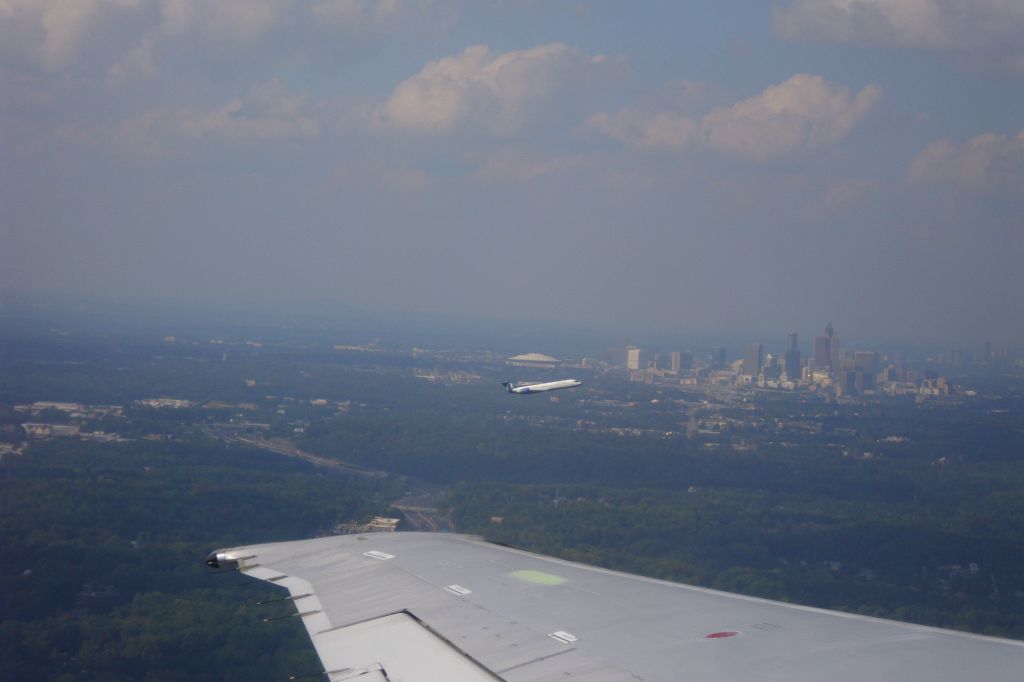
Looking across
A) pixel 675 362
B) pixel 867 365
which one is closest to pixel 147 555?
pixel 675 362

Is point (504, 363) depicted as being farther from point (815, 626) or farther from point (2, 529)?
point (815, 626)

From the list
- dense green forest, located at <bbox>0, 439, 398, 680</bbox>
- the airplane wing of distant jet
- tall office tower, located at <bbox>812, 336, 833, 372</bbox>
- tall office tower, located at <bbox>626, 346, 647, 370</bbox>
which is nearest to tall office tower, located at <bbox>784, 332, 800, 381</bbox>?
tall office tower, located at <bbox>812, 336, 833, 372</bbox>

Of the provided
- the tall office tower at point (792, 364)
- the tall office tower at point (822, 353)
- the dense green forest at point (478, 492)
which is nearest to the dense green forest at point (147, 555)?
the dense green forest at point (478, 492)

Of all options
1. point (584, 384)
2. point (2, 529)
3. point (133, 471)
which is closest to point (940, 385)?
point (584, 384)

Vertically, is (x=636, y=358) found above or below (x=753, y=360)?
below

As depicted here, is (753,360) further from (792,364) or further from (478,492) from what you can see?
(478,492)

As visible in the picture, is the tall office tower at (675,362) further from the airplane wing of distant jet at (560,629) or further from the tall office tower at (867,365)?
the airplane wing of distant jet at (560,629)

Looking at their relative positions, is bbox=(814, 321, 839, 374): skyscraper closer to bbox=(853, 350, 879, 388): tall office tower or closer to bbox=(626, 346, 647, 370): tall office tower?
bbox=(853, 350, 879, 388): tall office tower
